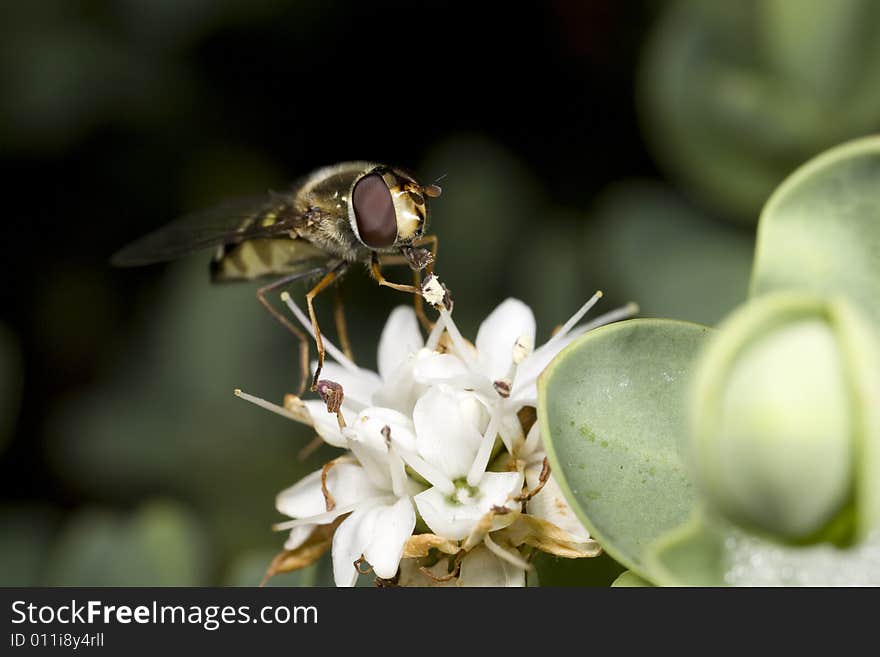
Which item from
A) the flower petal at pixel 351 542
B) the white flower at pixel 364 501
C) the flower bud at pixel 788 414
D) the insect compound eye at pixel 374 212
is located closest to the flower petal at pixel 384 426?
the white flower at pixel 364 501

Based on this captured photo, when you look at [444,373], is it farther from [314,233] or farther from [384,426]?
[314,233]

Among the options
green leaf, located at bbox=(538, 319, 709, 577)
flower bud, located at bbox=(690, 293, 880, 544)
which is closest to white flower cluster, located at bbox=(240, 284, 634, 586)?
green leaf, located at bbox=(538, 319, 709, 577)

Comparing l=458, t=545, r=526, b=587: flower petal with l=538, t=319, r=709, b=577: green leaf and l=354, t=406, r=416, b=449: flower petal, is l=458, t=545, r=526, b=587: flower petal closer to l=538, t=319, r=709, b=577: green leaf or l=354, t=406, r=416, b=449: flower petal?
l=354, t=406, r=416, b=449: flower petal

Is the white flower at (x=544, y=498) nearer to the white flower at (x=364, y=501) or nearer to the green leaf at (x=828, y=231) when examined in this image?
the white flower at (x=364, y=501)

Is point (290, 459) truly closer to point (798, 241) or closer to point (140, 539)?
point (140, 539)

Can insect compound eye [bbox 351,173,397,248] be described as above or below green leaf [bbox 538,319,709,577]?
above

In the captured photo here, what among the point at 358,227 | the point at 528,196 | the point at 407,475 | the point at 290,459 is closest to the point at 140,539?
the point at 290,459
